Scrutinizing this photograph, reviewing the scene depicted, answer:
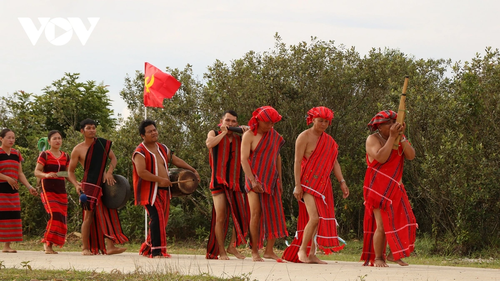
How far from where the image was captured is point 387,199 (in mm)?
8102

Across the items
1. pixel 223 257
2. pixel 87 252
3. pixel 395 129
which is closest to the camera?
pixel 395 129

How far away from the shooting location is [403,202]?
820cm

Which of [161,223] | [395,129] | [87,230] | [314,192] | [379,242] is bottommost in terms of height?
[379,242]

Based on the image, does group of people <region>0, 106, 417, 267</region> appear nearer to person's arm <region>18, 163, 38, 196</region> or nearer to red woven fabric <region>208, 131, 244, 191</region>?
red woven fabric <region>208, 131, 244, 191</region>

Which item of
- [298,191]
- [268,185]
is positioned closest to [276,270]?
[298,191]

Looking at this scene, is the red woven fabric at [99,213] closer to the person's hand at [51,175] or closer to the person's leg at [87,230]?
the person's leg at [87,230]

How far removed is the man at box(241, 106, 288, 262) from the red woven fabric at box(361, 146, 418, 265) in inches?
52.8

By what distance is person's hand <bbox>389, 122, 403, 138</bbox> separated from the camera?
799 cm

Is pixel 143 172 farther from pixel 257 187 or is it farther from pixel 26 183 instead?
pixel 26 183

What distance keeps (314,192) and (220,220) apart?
1.56 m

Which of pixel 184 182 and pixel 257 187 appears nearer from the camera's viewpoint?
pixel 257 187

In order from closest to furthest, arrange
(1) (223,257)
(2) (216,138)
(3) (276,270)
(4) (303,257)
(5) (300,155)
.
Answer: (3) (276,270) < (4) (303,257) < (5) (300,155) < (1) (223,257) < (2) (216,138)

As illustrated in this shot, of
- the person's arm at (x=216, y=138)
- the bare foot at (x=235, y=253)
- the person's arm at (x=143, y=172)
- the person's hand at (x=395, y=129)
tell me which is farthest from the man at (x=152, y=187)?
the person's hand at (x=395, y=129)

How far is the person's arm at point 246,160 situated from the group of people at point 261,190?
0.01m
